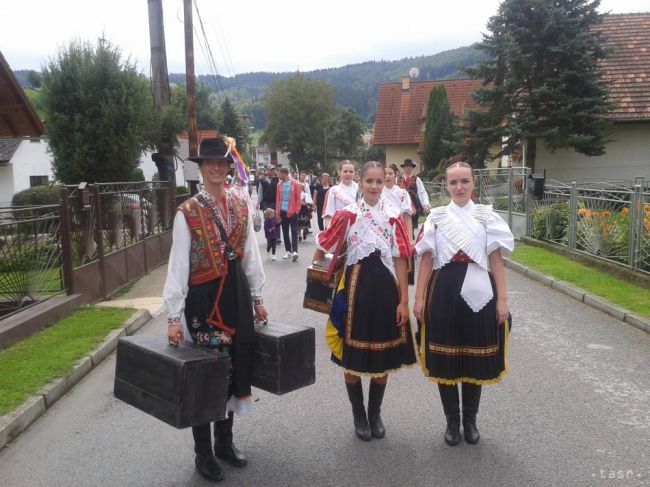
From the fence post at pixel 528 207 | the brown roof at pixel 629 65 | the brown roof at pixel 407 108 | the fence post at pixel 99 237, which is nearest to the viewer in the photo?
the fence post at pixel 99 237

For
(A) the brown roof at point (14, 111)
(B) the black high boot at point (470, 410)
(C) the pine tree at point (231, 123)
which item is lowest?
(B) the black high boot at point (470, 410)

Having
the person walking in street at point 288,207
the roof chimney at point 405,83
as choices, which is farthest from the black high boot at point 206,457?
the roof chimney at point 405,83

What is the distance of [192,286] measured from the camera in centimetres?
355

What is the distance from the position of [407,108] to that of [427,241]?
1747 inches

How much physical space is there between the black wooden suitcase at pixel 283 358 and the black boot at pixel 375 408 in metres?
0.61

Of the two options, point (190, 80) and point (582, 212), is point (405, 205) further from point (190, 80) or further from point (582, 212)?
point (190, 80)

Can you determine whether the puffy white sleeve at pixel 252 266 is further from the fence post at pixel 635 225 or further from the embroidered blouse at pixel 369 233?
the fence post at pixel 635 225

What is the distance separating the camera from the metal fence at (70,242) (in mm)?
7426

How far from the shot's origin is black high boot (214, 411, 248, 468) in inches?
151

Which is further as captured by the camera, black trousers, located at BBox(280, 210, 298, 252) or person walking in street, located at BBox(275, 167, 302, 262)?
black trousers, located at BBox(280, 210, 298, 252)

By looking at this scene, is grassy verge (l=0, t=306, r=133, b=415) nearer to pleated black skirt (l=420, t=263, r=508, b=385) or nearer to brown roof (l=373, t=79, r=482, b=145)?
pleated black skirt (l=420, t=263, r=508, b=385)

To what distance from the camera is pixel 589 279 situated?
9.57 meters

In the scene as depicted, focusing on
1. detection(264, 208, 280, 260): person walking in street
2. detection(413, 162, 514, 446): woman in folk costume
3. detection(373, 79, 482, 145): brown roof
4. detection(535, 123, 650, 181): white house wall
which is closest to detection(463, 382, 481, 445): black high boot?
detection(413, 162, 514, 446): woman in folk costume

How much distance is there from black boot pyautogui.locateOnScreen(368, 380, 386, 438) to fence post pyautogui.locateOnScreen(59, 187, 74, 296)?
17.8 feet
